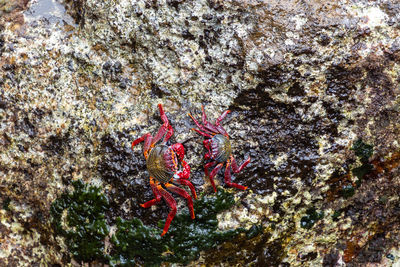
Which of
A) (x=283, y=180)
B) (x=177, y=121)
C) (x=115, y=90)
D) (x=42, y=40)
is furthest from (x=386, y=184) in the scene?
(x=42, y=40)

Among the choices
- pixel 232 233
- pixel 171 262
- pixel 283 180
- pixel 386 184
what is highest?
pixel 386 184

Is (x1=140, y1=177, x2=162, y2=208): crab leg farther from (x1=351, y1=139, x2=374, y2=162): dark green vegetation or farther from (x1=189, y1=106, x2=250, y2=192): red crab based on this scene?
(x1=351, y1=139, x2=374, y2=162): dark green vegetation

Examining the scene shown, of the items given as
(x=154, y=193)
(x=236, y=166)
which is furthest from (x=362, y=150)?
(x=154, y=193)

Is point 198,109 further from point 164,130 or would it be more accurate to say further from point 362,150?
point 362,150

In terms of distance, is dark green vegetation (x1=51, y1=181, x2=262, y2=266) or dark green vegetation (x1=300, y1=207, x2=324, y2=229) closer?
dark green vegetation (x1=51, y1=181, x2=262, y2=266)

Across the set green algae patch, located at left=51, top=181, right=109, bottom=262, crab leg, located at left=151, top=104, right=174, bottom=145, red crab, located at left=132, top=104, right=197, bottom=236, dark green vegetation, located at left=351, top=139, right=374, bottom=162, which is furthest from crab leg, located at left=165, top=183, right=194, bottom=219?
dark green vegetation, located at left=351, top=139, right=374, bottom=162

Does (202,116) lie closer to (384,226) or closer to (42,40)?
(42,40)
